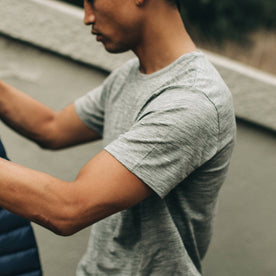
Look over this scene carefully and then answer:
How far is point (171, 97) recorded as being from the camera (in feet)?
4.09

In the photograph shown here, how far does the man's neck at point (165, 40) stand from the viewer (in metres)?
1.41

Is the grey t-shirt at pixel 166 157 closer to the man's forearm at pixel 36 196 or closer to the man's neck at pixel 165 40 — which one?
the man's neck at pixel 165 40

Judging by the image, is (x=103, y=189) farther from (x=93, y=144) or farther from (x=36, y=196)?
(x=93, y=144)

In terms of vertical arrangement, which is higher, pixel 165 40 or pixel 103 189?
pixel 165 40

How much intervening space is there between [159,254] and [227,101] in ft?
1.96

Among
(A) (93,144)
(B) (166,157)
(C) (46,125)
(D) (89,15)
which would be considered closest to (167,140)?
(B) (166,157)

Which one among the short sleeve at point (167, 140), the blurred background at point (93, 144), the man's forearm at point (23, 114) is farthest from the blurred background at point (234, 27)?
the short sleeve at point (167, 140)

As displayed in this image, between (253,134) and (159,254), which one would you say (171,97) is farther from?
(253,134)

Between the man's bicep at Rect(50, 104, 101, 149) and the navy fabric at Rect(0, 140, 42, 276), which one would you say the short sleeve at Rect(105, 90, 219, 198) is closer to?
the navy fabric at Rect(0, 140, 42, 276)

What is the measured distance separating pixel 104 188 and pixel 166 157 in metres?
0.21

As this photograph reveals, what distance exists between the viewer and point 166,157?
121 cm

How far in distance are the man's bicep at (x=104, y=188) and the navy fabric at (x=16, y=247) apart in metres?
0.34

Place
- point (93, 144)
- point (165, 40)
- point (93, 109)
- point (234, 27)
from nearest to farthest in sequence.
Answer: point (165, 40), point (93, 109), point (93, 144), point (234, 27)

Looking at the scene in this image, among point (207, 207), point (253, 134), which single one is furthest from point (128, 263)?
point (253, 134)
